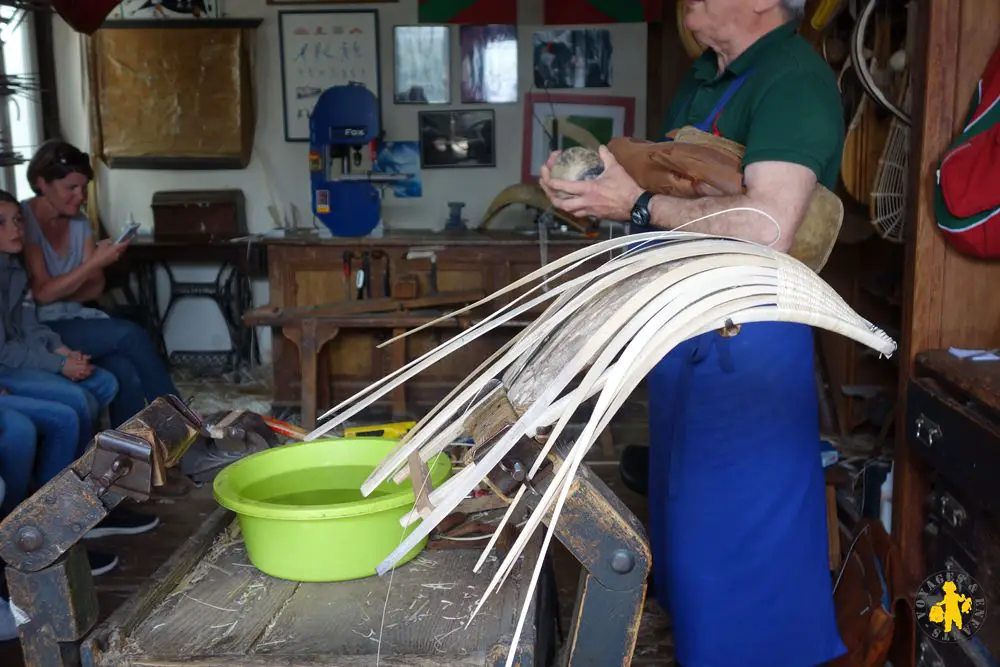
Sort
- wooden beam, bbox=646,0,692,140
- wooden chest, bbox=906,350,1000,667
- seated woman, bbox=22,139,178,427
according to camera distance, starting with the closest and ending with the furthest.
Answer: wooden chest, bbox=906,350,1000,667 → seated woman, bbox=22,139,178,427 → wooden beam, bbox=646,0,692,140

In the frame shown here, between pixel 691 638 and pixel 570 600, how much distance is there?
2.46ft

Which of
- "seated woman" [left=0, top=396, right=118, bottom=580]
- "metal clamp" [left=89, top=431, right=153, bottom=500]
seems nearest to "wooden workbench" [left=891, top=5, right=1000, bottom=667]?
"metal clamp" [left=89, top=431, right=153, bottom=500]

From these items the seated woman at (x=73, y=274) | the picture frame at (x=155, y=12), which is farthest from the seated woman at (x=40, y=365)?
the picture frame at (x=155, y=12)

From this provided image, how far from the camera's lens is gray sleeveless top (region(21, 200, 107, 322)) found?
406cm

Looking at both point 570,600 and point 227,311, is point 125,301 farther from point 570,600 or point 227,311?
point 570,600

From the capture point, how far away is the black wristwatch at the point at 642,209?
6.75 feet

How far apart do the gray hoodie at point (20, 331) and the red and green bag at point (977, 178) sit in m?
3.05

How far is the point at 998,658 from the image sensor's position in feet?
7.05

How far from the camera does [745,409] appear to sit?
2.29 m

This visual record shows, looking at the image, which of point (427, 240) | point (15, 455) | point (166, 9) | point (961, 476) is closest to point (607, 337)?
point (961, 476)

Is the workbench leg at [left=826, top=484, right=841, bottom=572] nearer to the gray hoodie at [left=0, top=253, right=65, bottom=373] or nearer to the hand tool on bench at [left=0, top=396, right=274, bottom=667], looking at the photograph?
the hand tool on bench at [left=0, top=396, right=274, bottom=667]

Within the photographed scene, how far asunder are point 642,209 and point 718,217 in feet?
0.59

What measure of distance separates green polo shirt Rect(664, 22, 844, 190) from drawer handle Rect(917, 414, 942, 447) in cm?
62

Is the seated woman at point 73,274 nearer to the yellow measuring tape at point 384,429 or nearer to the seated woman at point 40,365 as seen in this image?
the seated woman at point 40,365
